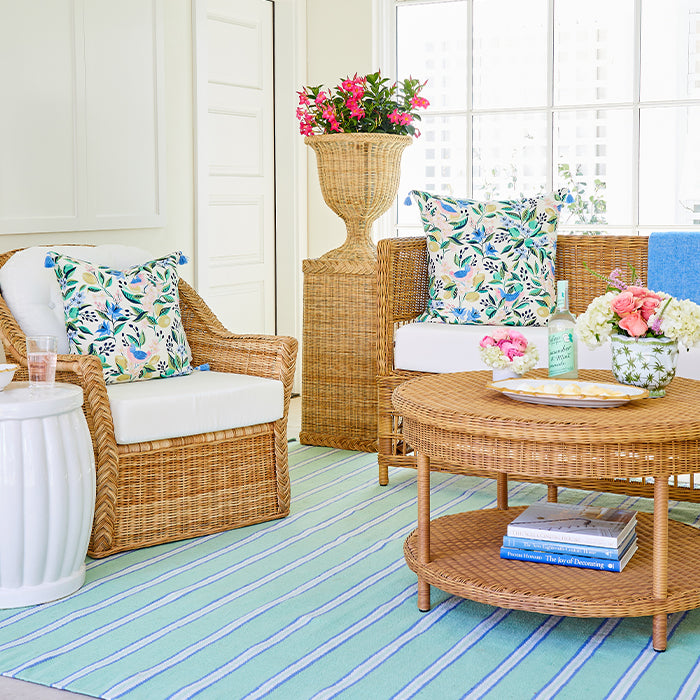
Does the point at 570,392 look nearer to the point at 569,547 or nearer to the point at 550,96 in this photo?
the point at 569,547

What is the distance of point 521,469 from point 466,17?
341cm

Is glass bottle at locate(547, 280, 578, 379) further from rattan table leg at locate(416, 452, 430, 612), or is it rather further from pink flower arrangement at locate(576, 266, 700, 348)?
rattan table leg at locate(416, 452, 430, 612)

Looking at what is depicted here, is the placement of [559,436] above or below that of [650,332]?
below

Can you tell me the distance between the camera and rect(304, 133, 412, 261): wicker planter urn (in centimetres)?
409

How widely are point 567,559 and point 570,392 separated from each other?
1.25ft

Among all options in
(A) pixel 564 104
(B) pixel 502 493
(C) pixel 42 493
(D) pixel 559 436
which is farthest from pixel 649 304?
(A) pixel 564 104

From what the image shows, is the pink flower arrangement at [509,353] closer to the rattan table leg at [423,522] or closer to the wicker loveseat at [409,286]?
the rattan table leg at [423,522]

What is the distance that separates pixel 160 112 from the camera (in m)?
4.13

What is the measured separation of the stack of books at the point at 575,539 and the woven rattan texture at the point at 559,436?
0.27 meters

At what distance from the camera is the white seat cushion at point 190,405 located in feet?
9.08

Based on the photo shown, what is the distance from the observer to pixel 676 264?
3.63 m

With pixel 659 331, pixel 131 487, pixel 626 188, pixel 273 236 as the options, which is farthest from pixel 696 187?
pixel 131 487

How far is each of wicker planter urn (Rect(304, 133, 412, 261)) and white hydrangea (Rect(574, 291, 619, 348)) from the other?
1.73 m

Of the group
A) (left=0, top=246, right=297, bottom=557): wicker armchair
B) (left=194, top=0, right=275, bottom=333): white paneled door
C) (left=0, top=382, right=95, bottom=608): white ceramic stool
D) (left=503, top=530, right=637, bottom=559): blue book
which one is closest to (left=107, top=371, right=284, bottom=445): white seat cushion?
(left=0, top=246, right=297, bottom=557): wicker armchair
